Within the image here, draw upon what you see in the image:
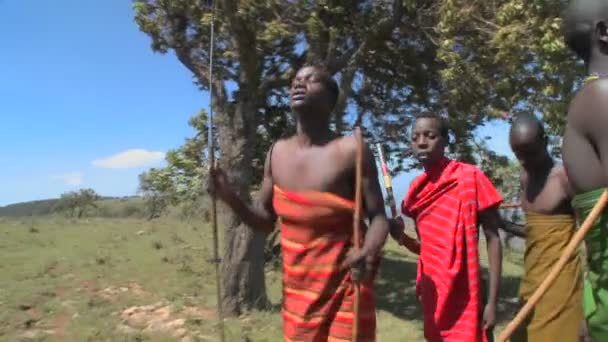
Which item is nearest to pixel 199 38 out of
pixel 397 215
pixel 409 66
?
pixel 409 66

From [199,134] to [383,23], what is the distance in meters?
3.47

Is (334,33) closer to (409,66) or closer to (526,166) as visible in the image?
(409,66)

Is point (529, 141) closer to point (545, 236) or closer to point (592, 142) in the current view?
point (545, 236)

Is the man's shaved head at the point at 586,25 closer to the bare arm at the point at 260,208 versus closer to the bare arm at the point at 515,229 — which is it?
the bare arm at the point at 260,208

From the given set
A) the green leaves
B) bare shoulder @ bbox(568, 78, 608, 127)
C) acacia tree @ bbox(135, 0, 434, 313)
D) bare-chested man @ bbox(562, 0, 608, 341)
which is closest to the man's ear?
bare-chested man @ bbox(562, 0, 608, 341)

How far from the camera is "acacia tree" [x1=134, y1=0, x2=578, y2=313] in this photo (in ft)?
18.2

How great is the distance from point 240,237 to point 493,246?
4748 mm

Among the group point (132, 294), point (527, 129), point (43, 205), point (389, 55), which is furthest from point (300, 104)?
point (43, 205)

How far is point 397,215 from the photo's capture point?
9.70 feet

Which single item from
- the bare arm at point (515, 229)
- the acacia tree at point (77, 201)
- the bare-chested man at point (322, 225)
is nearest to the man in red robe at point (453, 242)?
the bare arm at point (515, 229)

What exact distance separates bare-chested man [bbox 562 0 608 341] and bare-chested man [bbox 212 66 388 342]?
2.66 ft

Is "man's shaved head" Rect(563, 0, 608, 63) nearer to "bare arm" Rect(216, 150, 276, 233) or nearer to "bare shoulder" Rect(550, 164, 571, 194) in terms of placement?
"bare arm" Rect(216, 150, 276, 233)

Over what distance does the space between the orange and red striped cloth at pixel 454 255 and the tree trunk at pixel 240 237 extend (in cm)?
447

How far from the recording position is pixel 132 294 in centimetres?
842
